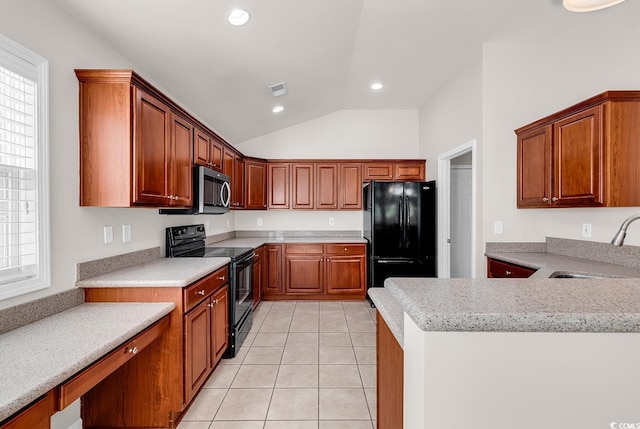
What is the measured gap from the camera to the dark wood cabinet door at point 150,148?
5.94ft

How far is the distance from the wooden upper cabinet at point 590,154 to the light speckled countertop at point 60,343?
295 cm

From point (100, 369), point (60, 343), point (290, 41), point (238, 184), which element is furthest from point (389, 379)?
point (238, 184)

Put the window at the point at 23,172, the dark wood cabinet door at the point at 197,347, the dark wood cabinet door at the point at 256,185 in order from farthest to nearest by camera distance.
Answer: the dark wood cabinet door at the point at 256,185
the dark wood cabinet door at the point at 197,347
the window at the point at 23,172

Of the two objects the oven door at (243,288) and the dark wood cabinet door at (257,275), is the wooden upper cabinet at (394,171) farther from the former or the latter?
the oven door at (243,288)

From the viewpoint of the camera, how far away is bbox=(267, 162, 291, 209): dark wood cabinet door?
475 cm

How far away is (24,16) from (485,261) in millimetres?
3694

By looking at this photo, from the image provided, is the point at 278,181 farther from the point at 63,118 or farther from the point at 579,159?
the point at 579,159

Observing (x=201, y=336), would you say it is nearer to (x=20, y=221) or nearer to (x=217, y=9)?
(x=20, y=221)

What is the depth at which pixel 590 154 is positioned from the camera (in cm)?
223

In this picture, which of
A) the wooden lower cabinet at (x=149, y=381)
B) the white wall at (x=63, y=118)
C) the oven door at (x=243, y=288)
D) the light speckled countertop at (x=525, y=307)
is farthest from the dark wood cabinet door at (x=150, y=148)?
the light speckled countertop at (x=525, y=307)

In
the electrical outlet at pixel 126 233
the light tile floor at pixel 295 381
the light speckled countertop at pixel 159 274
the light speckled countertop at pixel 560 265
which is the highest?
the electrical outlet at pixel 126 233

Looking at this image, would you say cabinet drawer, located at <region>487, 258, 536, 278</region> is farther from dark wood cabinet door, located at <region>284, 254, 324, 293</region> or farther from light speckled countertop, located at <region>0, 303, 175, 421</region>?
light speckled countertop, located at <region>0, 303, 175, 421</region>

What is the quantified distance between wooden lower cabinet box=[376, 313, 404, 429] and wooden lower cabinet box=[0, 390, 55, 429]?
1159 mm

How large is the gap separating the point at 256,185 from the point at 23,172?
3.09m
